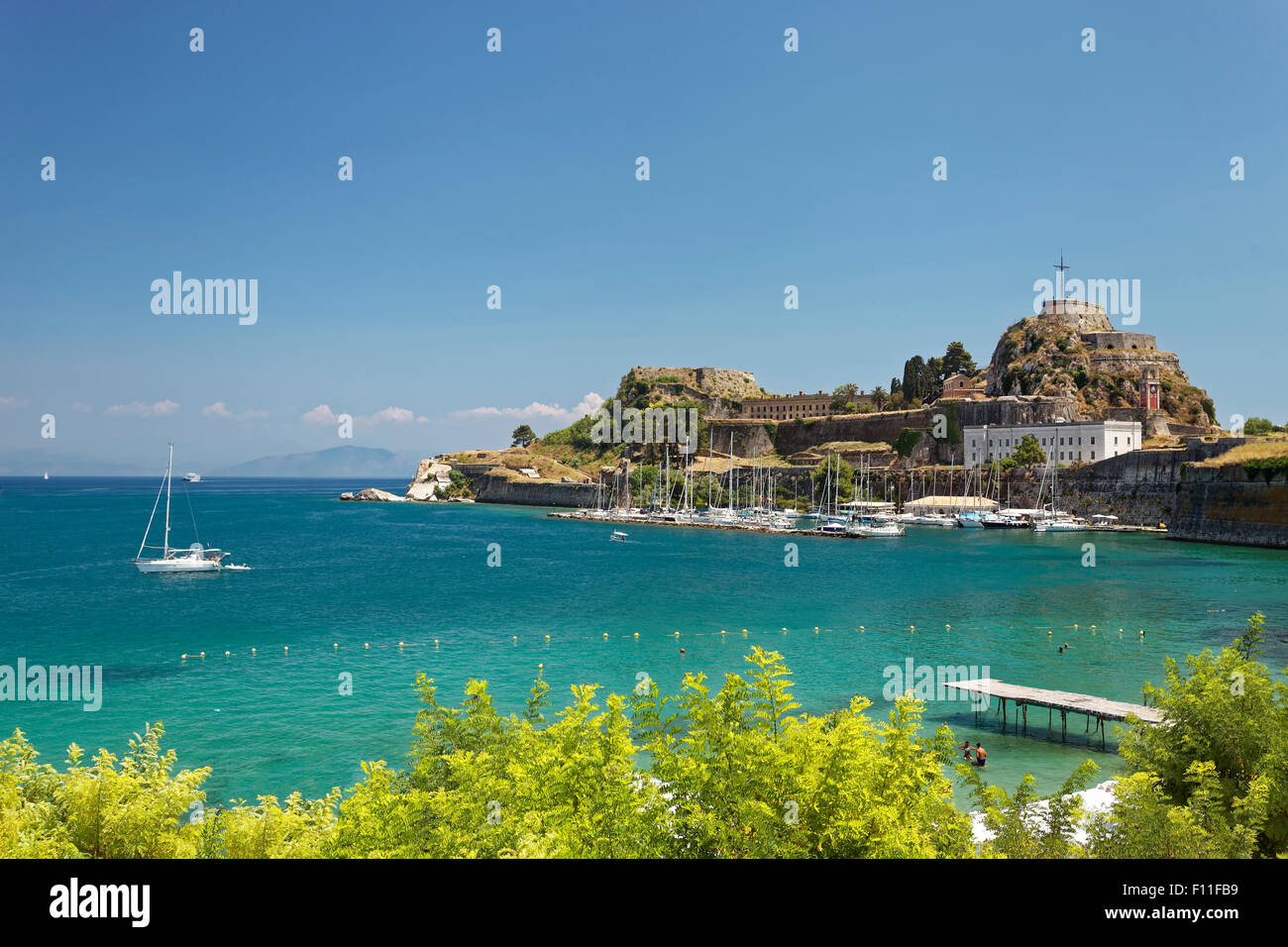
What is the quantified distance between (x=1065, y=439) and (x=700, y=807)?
9594 cm

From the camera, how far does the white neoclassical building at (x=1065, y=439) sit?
3474 inches

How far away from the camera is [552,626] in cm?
3706

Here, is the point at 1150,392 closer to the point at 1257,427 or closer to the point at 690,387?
the point at 1257,427

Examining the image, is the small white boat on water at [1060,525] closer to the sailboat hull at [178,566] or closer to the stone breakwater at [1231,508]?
the stone breakwater at [1231,508]

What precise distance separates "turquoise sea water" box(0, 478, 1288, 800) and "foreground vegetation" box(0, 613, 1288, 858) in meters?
8.76

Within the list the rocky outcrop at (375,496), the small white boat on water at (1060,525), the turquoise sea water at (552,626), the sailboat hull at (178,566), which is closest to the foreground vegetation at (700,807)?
the turquoise sea water at (552,626)

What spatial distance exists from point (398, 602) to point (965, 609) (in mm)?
29621

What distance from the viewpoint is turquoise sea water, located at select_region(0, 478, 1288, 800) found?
2236 centimetres

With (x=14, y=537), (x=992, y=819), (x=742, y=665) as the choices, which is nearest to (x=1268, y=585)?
(x=742, y=665)

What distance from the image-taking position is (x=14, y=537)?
79.6 m

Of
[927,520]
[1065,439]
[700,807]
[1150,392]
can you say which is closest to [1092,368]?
[1150,392]

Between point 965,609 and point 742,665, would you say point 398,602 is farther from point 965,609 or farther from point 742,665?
point 965,609

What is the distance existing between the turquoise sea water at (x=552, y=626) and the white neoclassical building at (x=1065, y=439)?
20.1 meters
